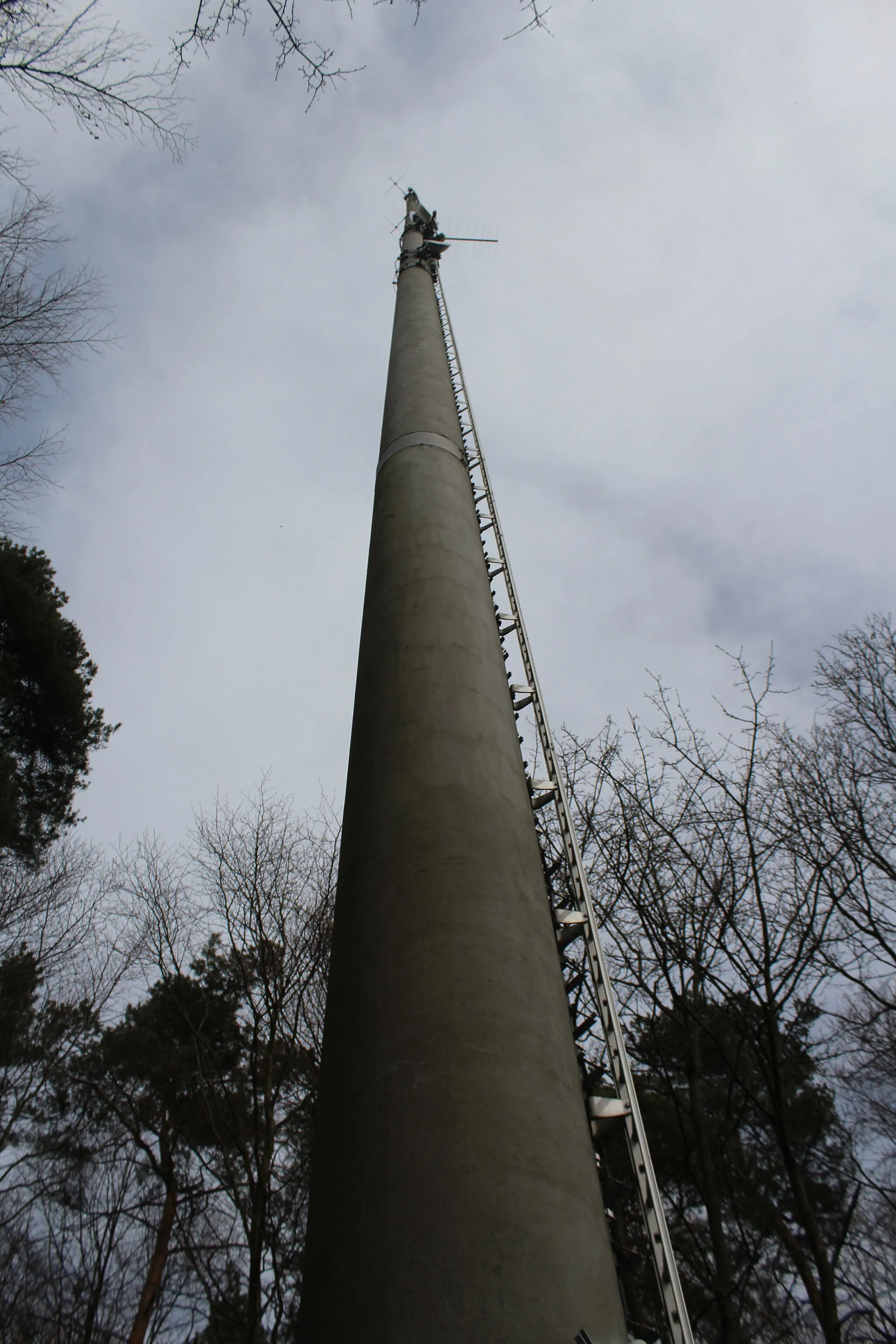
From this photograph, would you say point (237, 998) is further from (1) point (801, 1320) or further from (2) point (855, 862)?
(2) point (855, 862)

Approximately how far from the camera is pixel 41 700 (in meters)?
16.0

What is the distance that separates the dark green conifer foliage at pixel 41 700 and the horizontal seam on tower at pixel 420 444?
12.5m

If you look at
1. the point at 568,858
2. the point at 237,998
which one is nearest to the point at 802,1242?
the point at 237,998

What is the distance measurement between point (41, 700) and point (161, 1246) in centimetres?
1046

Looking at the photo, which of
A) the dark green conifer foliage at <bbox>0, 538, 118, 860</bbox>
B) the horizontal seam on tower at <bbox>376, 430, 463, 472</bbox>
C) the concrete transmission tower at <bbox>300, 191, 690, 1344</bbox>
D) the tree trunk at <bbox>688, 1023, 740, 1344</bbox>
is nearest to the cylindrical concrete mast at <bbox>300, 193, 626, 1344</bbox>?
the concrete transmission tower at <bbox>300, 191, 690, 1344</bbox>

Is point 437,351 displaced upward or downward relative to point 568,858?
upward

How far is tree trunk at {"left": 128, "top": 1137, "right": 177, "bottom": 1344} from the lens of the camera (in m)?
13.2

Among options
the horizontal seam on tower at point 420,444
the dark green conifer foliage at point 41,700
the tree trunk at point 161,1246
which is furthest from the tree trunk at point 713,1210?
the dark green conifer foliage at point 41,700

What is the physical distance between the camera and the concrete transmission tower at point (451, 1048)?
5.83 ft

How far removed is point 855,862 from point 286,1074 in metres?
7.79

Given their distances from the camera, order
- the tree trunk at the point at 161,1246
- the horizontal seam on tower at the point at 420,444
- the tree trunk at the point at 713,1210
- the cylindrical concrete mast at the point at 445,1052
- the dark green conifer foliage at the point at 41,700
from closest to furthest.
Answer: the cylindrical concrete mast at the point at 445,1052, the horizontal seam on tower at the point at 420,444, the tree trunk at the point at 713,1210, the tree trunk at the point at 161,1246, the dark green conifer foliage at the point at 41,700

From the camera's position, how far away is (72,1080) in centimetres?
1315

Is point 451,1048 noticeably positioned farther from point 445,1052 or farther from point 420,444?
point 420,444

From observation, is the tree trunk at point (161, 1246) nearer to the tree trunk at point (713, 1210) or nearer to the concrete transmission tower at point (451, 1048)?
the tree trunk at point (713, 1210)
